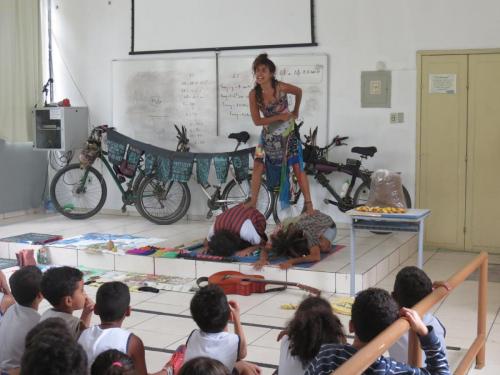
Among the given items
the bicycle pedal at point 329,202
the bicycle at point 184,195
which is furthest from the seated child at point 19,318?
the bicycle at point 184,195

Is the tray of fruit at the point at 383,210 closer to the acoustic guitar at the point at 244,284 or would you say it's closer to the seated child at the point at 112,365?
the acoustic guitar at the point at 244,284

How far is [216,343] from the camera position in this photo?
3037 millimetres

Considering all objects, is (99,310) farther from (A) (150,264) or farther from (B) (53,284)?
(A) (150,264)

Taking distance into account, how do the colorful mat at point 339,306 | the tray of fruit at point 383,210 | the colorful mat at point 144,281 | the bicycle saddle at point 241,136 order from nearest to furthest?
the colorful mat at point 339,306 < the tray of fruit at point 383,210 < the colorful mat at point 144,281 < the bicycle saddle at point 241,136

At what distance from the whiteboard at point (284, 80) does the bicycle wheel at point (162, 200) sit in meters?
0.86

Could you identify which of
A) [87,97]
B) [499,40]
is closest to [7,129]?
[87,97]

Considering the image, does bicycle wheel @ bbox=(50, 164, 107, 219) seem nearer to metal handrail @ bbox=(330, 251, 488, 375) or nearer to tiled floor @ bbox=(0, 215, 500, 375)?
tiled floor @ bbox=(0, 215, 500, 375)

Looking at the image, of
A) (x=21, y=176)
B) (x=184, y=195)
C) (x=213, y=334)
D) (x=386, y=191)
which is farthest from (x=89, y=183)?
(x=213, y=334)

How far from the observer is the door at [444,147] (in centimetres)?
731

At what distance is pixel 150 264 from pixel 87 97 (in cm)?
360

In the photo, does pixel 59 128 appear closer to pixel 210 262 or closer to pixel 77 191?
pixel 77 191

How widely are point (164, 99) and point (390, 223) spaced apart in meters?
4.16

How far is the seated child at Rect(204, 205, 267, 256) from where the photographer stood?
20.6ft

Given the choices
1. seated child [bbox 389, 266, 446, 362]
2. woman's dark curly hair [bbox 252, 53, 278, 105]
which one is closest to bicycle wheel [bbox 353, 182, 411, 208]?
woman's dark curly hair [bbox 252, 53, 278, 105]
